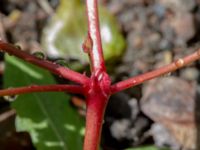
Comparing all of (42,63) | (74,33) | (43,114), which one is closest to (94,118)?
(42,63)

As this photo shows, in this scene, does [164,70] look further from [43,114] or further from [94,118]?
[43,114]

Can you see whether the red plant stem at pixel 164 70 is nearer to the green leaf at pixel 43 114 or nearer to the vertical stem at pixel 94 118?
the vertical stem at pixel 94 118

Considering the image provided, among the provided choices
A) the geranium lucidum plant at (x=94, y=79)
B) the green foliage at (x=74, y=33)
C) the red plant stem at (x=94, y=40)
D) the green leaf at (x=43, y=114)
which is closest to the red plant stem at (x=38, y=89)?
the geranium lucidum plant at (x=94, y=79)

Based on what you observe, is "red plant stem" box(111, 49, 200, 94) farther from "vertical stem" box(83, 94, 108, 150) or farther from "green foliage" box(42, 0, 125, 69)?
"green foliage" box(42, 0, 125, 69)

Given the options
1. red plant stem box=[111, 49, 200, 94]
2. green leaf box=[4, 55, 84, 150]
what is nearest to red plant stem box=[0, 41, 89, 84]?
red plant stem box=[111, 49, 200, 94]

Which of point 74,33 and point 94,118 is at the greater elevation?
point 74,33

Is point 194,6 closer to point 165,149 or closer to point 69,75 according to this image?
point 165,149
